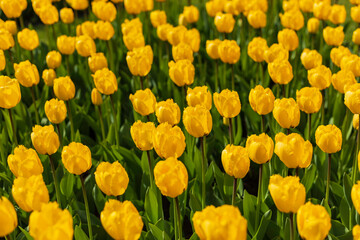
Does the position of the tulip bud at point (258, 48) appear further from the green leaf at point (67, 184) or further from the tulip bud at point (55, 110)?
the green leaf at point (67, 184)

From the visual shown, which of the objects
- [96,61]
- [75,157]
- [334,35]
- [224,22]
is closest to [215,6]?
[224,22]

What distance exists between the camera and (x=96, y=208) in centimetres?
300

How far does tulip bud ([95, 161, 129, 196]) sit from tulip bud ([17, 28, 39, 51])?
214 cm

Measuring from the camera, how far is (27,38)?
3.89 metres

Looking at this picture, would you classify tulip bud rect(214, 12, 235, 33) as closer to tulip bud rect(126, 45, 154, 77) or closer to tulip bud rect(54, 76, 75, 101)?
tulip bud rect(126, 45, 154, 77)

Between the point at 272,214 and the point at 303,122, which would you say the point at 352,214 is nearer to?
the point at 272,214

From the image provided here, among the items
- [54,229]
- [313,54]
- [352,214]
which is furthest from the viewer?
[313,54]

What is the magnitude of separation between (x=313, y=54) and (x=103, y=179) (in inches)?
77.4

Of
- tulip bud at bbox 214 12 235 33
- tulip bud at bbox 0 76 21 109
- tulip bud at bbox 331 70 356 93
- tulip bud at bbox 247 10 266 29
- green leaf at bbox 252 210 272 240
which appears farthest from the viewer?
tulip bud at bbox 247 10 266 29

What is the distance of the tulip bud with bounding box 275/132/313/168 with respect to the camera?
2125mm

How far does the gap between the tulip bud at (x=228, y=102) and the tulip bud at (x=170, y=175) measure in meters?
0.80

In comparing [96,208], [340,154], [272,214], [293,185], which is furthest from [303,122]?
[293,185]

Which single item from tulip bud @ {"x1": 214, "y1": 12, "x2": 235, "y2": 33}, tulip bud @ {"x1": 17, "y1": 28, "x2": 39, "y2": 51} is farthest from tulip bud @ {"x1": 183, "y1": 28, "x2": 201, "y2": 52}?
tulip bud @ {"x1": 17, "y1": 28, "x2": 39, "y2": 51}

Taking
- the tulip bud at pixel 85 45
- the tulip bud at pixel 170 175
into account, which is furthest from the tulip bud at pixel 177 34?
the tulip bud at pixel 170 175
